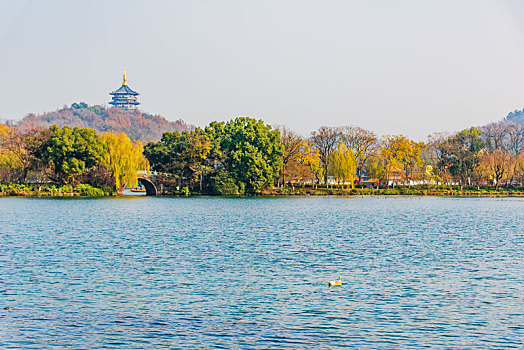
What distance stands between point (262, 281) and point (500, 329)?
760 cm

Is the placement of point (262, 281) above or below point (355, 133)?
below

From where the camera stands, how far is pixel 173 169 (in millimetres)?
76438

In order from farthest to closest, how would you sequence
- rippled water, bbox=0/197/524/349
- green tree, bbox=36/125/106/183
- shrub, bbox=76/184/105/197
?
shrub, bbox=76/184/105/197 → green tree, bbox=36/125/106/183 → rippled water, bbox=0/197/524/349

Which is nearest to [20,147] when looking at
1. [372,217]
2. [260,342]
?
[372,217]

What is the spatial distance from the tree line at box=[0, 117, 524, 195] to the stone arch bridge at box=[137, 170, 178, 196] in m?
0.80

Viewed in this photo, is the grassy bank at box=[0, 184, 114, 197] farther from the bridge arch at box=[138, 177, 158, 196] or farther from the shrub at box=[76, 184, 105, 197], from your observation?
the bridge arch at box=[138, 177, 158, 196]

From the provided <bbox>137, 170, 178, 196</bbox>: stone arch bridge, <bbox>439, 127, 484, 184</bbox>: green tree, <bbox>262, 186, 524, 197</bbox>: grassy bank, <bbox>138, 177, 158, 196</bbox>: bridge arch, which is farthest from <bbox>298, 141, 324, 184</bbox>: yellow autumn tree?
<bbox>439, 127, 484, 184</bbox>: green tree

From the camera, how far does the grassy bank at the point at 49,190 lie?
6856 centimetres

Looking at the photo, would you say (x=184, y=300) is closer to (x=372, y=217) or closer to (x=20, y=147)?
(x=372, y=217)

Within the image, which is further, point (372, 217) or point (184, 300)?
point (372, 217)

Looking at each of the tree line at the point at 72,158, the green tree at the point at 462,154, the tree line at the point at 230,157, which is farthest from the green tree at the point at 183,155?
the green tree at the point at 462,154

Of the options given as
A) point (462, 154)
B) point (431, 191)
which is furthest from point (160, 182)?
point (462, 154)

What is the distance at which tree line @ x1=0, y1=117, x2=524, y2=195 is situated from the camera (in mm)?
68938

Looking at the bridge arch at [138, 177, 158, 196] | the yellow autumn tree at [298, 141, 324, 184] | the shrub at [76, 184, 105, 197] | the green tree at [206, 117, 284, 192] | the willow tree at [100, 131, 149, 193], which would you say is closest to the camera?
the willow tree at [100, 131, 149, 193]
